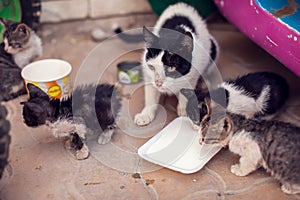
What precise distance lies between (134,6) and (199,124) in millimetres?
1781

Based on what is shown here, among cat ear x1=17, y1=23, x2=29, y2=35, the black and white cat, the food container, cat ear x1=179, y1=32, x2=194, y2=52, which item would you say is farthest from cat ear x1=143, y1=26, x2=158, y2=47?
cat ear x1=17, y1=23, x2=29, y2=35

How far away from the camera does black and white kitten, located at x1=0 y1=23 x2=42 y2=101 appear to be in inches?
114

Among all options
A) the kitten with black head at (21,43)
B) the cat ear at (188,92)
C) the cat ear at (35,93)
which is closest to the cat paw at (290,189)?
the cat ear at (188,92)

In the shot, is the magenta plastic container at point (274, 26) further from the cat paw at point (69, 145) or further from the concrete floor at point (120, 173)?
the cat paw at point (69, 145)

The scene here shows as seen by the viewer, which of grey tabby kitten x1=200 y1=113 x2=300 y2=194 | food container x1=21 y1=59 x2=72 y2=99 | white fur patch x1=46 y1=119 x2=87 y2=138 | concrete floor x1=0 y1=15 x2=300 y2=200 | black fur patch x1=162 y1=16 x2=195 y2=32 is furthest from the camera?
black fur patch x1=162 y1=16 x2=195 y2=32

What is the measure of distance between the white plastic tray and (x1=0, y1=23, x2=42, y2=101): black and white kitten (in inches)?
43.1

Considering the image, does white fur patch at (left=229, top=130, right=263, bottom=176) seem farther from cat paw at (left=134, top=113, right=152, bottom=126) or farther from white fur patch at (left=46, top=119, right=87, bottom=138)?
white fur patch at (left=46, top=119, right=87, bottom=138)

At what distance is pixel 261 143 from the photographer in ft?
7.04

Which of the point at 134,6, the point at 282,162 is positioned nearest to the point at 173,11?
the point at 134,6

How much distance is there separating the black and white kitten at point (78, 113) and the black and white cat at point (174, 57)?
270 mm

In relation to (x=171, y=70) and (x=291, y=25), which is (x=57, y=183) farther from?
(x=291, y=25)

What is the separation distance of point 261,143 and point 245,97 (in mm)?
398

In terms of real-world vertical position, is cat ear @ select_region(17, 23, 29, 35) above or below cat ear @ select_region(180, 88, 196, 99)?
below

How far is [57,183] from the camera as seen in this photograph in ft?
7.41
